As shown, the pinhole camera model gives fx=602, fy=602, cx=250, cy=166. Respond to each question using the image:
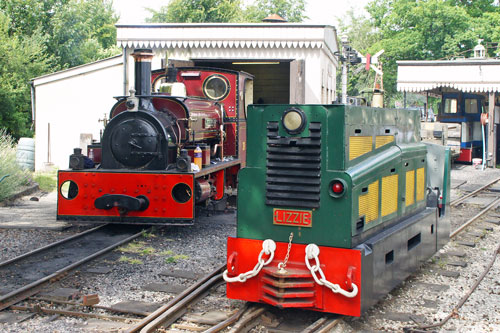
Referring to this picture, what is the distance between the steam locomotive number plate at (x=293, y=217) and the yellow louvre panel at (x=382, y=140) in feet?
3.84

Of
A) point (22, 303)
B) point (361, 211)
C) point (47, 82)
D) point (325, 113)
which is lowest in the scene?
point (22, 303)

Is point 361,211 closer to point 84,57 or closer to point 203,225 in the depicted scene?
point 203,225

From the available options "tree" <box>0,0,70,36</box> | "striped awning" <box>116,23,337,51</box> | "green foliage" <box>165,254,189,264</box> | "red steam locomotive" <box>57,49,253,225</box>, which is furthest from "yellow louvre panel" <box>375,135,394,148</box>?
"tree" <box>0,0,70,36</box>

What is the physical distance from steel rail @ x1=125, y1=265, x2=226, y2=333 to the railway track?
1524 millimetres

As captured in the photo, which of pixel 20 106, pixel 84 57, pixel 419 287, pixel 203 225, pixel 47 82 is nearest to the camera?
pixel 419 287

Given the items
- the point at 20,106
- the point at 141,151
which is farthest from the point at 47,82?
the point at 141,151

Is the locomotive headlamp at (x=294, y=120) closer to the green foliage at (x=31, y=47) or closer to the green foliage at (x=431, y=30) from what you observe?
the green foliage at (x=31, y=47)

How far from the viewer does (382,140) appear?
Result: 5.99 meters

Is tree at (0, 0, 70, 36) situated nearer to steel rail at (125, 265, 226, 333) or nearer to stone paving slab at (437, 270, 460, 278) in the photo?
steel rail at (125, 265, 226, 333)

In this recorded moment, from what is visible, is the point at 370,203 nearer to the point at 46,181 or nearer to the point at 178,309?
the point at 178,309

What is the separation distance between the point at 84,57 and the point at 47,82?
53.0 feet

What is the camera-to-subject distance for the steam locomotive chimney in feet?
31.8

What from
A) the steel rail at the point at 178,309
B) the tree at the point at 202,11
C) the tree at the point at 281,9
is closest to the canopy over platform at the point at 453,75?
the steel rail at the point at 178,309

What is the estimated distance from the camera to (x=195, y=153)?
9688 millimetres
